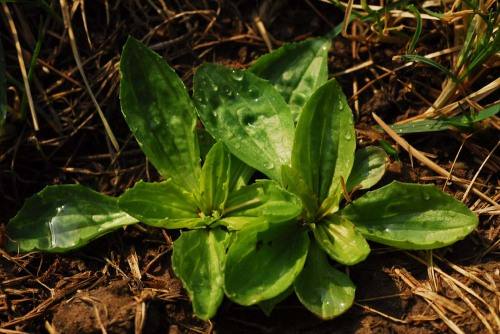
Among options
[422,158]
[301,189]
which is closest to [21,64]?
[301,189]

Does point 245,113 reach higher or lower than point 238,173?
higher

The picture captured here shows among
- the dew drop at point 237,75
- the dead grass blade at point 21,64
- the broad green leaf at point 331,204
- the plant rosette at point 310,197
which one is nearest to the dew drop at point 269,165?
the plant rosette at point 310,197

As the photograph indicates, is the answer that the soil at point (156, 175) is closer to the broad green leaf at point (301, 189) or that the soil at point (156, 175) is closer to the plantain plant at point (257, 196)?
the plantain plant at point (257, 196)

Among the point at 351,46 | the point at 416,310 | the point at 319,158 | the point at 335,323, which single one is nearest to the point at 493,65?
the point at 351,46

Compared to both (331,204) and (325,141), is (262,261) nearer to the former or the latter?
(331,204)

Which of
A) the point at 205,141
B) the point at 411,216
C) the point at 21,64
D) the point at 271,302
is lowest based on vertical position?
the point at 271,302

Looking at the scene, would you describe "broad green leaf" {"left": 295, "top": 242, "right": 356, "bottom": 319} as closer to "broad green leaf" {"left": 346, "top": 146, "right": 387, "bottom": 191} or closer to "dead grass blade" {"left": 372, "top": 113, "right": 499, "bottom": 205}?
→ "broad green leaf" {"left": 346, "top": 146, "right": 387, "bottom": 191}
